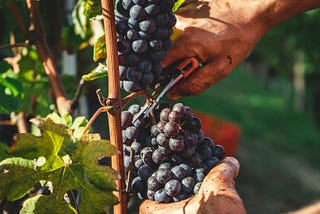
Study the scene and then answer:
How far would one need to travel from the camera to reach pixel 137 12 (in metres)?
0.88

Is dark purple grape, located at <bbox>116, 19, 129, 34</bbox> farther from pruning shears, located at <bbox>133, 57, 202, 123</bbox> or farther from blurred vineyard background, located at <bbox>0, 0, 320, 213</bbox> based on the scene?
blurred vineyard background, located at <bbox>0, 0, 320, 213</bbox>

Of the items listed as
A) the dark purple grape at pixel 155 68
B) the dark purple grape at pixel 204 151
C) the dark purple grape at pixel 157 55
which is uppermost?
the dark purple grape at pixel 157 55

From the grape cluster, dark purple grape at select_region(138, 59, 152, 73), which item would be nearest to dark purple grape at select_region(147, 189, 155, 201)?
the grape cluster

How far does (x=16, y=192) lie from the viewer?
838mm

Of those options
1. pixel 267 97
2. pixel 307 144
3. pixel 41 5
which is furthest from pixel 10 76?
pixel 267 97

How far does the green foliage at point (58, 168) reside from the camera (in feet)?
2.64

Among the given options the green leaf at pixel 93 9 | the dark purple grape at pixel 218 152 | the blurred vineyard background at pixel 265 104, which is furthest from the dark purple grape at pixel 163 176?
the blurred vineyard background at pixel 265 104

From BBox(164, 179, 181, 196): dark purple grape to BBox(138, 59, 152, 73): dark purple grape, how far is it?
193mm

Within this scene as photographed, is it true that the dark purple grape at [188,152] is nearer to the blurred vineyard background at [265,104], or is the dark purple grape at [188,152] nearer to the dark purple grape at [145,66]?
the dark purple grape at [145,66]

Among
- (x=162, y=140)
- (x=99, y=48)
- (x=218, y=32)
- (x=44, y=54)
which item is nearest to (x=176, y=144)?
(x=162, y=140)

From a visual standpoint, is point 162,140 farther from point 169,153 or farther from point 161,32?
point 161,32

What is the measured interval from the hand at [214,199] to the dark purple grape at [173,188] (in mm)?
18

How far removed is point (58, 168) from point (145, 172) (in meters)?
0.16

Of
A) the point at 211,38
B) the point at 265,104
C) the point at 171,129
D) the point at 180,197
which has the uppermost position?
the point at 211,38
